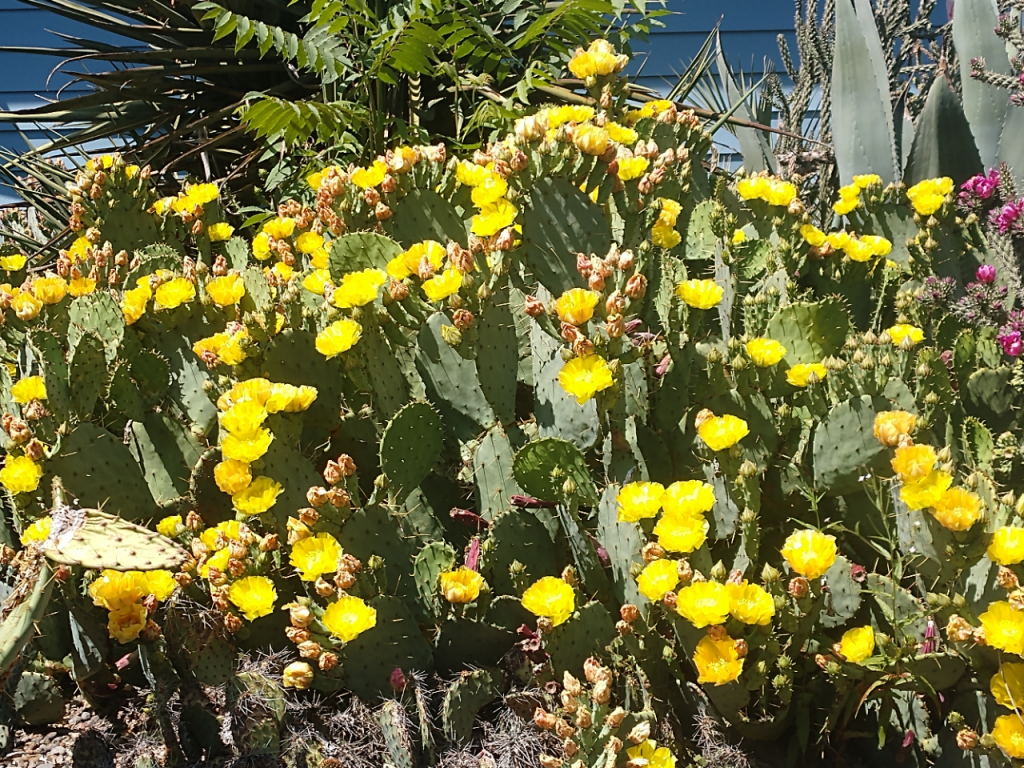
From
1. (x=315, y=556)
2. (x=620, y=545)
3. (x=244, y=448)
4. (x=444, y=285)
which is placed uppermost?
(x=444, y=285)

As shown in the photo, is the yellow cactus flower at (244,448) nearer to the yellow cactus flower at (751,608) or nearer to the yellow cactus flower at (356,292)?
the yellow cactus flower at (356,292)

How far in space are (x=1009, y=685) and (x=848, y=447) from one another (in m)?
0.52

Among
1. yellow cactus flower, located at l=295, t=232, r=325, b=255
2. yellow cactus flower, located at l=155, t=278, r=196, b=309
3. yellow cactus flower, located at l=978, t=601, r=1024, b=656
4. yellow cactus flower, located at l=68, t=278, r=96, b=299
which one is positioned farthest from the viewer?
yellow cactus flower, located at l=295, t=232, r=325, b=255

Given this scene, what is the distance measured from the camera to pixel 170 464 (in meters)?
2.15

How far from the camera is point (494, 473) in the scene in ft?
6.19

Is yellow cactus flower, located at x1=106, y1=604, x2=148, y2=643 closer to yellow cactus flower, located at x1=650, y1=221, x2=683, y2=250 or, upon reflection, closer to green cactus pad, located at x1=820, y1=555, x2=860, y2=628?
green cactus pad, located at x1=820, y1=555, x2=860, y2=628

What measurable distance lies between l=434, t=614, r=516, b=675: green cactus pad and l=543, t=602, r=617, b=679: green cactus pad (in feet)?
0.53

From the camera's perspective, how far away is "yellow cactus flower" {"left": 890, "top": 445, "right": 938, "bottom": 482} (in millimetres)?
1353

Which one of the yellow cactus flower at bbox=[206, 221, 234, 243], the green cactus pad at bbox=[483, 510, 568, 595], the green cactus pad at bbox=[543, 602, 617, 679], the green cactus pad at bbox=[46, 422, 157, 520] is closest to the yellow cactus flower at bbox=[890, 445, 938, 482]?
the green cactus pad at bbox=[543, 602, 617, 679]

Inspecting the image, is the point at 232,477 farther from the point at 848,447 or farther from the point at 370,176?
the point at 848,447

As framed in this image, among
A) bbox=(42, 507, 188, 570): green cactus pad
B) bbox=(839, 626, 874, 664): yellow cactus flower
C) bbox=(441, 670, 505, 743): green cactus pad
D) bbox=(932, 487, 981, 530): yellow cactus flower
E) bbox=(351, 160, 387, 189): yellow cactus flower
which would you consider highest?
bbox=(351, 160, 387, 189): yellow cactus flower

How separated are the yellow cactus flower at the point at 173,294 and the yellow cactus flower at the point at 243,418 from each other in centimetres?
53

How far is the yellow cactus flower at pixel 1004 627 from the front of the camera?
1.24 metres

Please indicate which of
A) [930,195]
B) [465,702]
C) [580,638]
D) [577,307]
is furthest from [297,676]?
A: [930,195]
